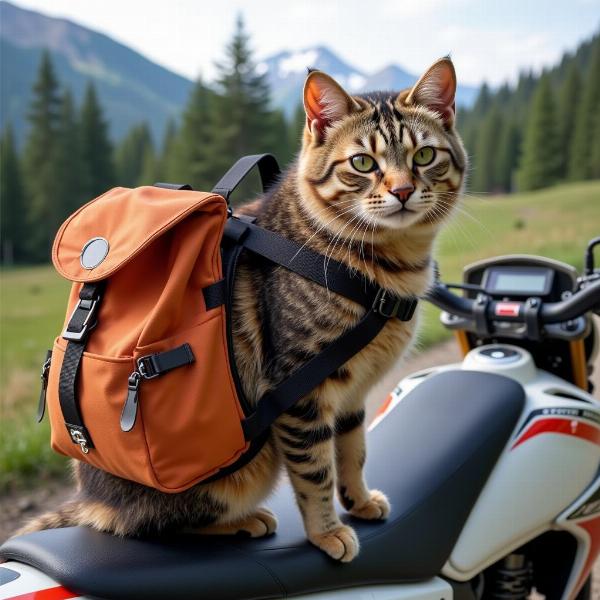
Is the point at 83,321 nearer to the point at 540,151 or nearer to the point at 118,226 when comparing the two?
the point at 118,226

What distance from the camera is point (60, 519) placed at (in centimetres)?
180

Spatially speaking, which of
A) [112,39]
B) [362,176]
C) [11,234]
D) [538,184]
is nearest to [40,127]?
[11,234]

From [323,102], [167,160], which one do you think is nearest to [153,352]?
[323,102]

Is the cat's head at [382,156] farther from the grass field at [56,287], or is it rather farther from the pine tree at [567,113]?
the pine tree at [567,113]

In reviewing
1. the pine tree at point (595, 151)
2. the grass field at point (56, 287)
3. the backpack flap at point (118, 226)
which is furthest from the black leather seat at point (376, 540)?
the pine tree at point (595, 151)

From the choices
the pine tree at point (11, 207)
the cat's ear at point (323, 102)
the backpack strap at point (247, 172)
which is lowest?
the pine tree at point (11, 207)

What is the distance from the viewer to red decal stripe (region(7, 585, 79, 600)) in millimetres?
1405

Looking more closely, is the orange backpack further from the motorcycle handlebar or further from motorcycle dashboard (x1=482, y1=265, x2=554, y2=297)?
motorcycle dashboard (x1=482, y1=265, x2=554, y2=297)

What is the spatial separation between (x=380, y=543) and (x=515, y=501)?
1.61 feet

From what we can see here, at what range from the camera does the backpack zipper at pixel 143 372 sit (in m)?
1.40

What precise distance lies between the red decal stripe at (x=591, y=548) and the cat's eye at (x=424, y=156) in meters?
1.31

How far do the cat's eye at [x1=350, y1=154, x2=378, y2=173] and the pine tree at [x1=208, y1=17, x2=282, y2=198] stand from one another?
34.3 metres

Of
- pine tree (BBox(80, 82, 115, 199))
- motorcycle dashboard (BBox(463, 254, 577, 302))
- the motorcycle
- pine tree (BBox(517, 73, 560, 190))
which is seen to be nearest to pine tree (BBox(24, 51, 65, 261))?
pine tree (BBox(80, 82, 115, 199))

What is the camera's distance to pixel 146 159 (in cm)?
4662
